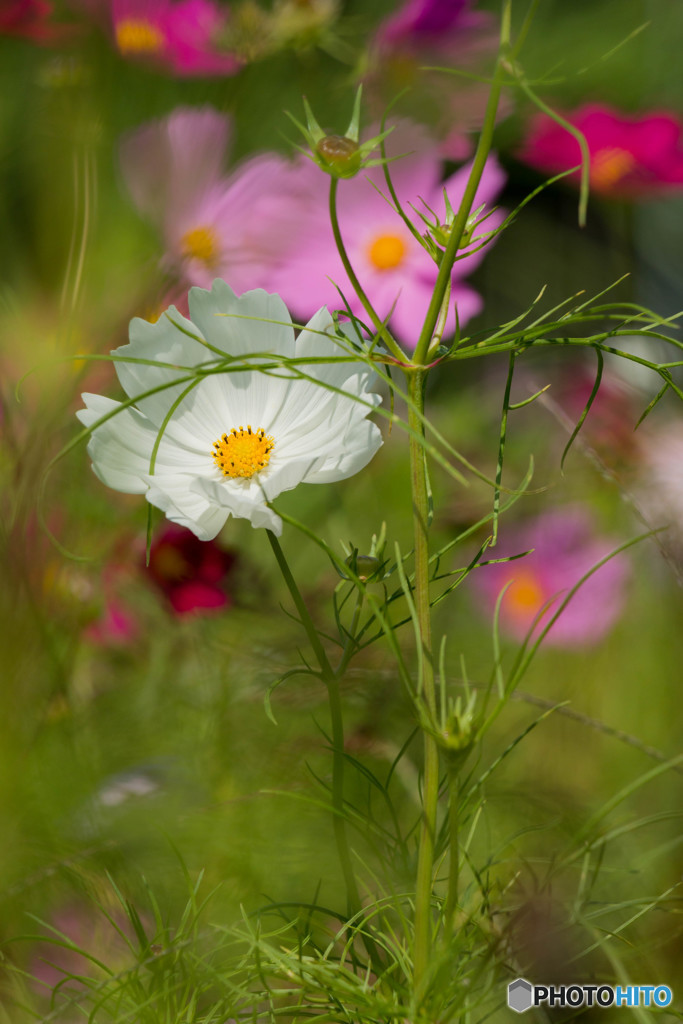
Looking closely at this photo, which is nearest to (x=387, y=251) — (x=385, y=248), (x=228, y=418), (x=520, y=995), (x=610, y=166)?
(x=385, y=248)

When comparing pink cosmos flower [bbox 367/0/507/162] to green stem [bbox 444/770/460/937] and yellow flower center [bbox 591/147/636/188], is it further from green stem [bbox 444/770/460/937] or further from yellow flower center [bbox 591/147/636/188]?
green stem [bbox 444/770/460/937]

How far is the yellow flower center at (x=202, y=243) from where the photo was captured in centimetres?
45

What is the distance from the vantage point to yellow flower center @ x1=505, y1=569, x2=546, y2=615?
735 millimetres

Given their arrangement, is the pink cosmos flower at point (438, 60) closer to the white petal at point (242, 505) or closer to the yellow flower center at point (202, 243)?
the yellow flower center at point (202, 243)

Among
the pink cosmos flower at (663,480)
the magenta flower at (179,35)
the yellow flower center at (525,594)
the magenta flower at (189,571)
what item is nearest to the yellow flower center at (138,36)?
the magenta flower at (179,35)

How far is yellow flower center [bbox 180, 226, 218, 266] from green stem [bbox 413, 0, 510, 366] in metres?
0.28

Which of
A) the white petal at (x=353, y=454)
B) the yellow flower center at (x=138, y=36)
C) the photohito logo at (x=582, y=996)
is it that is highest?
the yellow flower center at (x=138, y=36)

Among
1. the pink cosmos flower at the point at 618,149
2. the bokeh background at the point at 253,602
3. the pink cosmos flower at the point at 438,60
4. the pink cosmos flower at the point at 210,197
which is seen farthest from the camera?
the pink cosmos flower at the point at 618,149

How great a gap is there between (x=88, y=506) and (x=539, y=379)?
40cm

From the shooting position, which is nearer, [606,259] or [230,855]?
[230,855]

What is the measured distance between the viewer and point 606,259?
958mm

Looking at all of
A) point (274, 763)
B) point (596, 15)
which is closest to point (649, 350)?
point (596, 15)

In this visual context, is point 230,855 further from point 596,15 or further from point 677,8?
point 677,8

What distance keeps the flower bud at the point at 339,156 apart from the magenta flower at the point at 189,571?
28cm
